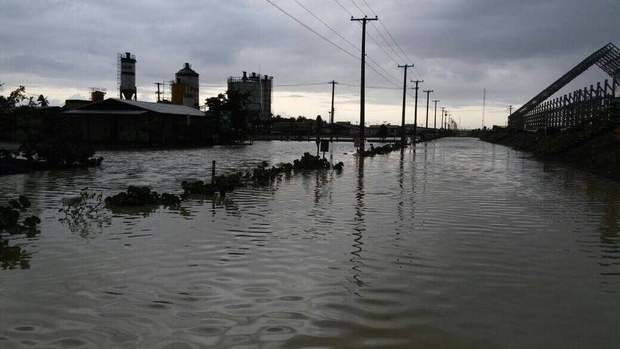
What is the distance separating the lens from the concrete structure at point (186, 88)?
9469 centimetres

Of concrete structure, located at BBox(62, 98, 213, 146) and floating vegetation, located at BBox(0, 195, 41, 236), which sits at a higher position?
concrete structure, located at BBox(62, 98, 213, 146)

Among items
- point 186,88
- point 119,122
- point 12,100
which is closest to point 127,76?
point 186,88

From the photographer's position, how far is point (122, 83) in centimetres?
8800

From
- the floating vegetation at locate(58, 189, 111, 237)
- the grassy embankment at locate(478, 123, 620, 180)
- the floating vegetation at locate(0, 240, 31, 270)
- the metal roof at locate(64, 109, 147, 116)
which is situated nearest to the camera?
the floating vegetation at locate(0, 240, 31, 270)

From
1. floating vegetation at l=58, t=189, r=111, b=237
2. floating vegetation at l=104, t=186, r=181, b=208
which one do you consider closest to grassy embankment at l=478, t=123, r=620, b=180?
floating vegetation at l=104, t=186, r=181, b=208

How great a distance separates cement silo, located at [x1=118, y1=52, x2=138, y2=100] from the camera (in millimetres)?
87750

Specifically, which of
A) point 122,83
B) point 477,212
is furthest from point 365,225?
point 122,83

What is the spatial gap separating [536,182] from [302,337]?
1914 cm

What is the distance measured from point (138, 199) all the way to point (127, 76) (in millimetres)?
80214

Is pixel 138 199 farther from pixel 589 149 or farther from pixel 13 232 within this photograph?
pixel 589 149

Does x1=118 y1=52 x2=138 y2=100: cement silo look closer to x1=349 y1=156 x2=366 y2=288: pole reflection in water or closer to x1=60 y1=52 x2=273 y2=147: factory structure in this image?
x1=60 y1=52 x2=273 y2=147: factory structure

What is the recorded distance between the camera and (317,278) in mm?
7570

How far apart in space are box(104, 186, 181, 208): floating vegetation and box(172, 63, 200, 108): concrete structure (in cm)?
8160

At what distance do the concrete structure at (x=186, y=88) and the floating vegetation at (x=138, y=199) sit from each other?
81595mm
